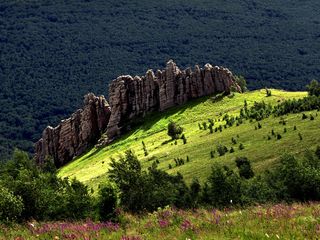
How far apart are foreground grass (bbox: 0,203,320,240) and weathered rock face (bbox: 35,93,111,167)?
132 meters

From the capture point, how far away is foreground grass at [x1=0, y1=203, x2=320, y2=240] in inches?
763

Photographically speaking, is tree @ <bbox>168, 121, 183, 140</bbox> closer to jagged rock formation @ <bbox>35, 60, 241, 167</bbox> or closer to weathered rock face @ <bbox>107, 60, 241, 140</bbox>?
weathered rock face @ <bbox>107, 60, 241, 140</bbox>

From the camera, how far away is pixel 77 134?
16038cm

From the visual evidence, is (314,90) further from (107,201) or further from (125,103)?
(107,201)

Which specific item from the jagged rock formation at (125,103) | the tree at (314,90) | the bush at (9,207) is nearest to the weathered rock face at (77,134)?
the jagged rock formation at (125,103)

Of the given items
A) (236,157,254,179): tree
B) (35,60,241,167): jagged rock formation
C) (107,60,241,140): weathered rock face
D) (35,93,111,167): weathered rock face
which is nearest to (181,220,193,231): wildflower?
(236,157,254,179): tree

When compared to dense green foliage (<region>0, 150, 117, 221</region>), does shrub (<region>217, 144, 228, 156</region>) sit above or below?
below

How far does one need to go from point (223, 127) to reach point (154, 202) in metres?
70.0

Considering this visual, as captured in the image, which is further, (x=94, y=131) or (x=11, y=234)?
(x=94, y=131)

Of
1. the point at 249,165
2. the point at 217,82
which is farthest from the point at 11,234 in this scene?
the point at 217,82

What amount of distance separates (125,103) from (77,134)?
1600 centimetres

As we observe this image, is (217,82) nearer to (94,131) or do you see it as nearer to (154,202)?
(94,131)

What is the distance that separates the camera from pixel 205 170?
7719 cm

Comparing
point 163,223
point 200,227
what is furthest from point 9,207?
point 200,227
